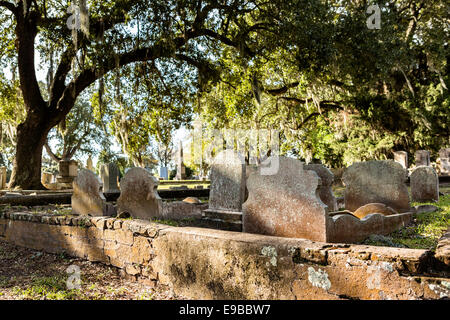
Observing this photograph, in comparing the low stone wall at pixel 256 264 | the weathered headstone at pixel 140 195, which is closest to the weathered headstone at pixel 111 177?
A: the weathered headstone at pixel 140 195

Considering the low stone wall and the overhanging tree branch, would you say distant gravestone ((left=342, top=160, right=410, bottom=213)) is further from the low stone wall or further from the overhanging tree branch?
the overhanging tree branch

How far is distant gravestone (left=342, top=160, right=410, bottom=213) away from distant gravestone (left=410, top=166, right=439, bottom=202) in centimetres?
236

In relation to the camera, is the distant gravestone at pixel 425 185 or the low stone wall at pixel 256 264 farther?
the distant gravestone at pixel 425 185

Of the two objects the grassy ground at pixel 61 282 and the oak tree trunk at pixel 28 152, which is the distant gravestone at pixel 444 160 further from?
the oak tree trunk at pixel 28 152

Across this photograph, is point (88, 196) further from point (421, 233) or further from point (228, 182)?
point (421, 233)

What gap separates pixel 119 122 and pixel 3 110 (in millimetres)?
5449

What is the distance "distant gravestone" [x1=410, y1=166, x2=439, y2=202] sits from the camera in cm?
809

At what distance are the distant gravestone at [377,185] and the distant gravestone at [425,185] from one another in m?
2.36

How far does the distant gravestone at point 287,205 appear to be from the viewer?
4391mm

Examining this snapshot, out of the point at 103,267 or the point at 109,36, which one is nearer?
the point at 103,267

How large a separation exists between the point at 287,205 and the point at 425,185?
17.5 feet
